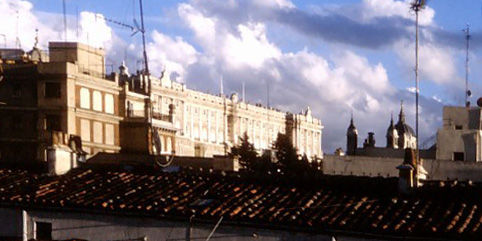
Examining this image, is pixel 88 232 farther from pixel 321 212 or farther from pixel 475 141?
pixel 475 141

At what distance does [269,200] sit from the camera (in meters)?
25.0

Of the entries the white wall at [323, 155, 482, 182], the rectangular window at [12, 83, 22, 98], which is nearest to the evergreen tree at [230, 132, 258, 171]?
the rectangular window at [12, 83, 22, 98]

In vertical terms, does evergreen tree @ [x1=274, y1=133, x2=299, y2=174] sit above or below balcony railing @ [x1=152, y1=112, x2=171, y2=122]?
below

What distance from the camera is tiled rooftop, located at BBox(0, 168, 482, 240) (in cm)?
2247

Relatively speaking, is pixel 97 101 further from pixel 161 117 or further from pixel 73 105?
pixel 161 117

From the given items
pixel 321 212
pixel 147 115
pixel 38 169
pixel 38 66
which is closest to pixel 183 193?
pixel 321 212

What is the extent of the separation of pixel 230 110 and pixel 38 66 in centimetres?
6835

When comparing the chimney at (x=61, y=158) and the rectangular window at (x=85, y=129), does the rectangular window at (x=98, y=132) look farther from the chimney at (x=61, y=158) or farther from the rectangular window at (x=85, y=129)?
the chimney at (x=61, y=158)

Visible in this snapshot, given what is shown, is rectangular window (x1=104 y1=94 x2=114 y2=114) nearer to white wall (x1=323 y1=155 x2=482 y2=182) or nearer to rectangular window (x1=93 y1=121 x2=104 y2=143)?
rectangular window (x1=93 y1=121 x2=104 y2=143)

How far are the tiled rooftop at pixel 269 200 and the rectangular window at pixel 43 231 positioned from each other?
0.45 m

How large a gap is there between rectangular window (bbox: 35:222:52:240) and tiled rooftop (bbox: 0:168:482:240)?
45 cm

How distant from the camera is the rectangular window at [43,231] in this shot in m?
25.8

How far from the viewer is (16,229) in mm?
26312

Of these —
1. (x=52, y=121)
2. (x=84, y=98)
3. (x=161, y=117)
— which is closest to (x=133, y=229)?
(x=52, y=121)
